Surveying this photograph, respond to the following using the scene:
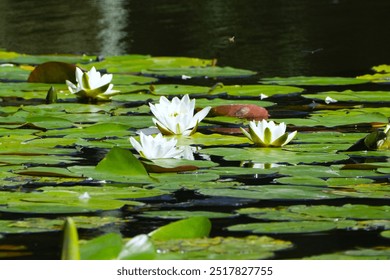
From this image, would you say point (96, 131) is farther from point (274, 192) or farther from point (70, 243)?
point (70, 243)

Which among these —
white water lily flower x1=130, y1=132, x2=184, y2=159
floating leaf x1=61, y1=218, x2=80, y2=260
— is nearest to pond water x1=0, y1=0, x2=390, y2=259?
white water lily flower x1=130, y1=132, x2=184, y2=159

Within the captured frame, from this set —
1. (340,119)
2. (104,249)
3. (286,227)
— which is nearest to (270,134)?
(340,119)

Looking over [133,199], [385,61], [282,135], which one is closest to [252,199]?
[133,199]

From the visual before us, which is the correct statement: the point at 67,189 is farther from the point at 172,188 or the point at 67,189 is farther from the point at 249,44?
the point at 249,44

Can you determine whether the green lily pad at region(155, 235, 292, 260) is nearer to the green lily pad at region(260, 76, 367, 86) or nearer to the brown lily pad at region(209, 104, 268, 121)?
the brown lily pad at region(209, 104, 268, 121)

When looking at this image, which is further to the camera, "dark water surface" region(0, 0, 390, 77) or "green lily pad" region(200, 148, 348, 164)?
"dark water surface" region(0, 0, 390, 77)

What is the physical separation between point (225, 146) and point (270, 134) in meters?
0.18

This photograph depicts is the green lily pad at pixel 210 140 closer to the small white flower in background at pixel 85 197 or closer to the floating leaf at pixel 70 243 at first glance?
the small white flower in background at pixel 85 197

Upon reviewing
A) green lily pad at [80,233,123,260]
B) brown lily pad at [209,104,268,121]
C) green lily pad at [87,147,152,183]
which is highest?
brown lily pad at [209,104,268,121]

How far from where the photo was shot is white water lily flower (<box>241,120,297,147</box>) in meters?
3.03

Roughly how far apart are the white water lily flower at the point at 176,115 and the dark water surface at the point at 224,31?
1.81 meters

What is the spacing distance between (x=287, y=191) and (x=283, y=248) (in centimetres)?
48

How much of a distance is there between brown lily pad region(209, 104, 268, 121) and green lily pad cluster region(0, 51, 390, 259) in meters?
0.02

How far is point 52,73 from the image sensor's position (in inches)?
186
